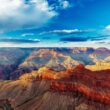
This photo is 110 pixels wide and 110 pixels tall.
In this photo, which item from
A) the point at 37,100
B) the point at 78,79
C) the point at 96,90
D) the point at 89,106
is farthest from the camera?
the point at 78,79

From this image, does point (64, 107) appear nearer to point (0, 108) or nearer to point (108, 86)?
point (108, 86)

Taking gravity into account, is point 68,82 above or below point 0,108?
above

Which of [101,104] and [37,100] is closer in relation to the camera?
[101,104]

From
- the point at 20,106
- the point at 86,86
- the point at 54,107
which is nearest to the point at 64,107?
the point at 54,107

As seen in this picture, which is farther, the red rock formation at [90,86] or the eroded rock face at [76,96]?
the red rock formation at [90,86]

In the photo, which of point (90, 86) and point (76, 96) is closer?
point (76, 96)

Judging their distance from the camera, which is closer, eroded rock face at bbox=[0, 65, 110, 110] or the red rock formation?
eroded rock face at bbox=[0, 65, 110, 110]

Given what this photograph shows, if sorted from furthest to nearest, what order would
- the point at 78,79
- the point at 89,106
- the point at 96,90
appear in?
the point at 78,79 < the point at 96,90 < the point at 89,106

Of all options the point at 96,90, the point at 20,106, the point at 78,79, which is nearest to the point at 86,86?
the point at 96,90

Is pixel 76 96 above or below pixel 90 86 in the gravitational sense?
below
